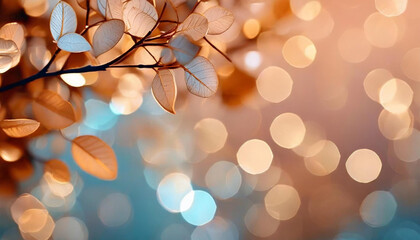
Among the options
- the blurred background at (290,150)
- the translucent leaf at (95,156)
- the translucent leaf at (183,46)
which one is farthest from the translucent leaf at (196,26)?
the blurred background at (290,150)

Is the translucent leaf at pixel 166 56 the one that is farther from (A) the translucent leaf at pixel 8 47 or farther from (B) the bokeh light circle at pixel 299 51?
(B) the bokeh light circle at pixel 299 51

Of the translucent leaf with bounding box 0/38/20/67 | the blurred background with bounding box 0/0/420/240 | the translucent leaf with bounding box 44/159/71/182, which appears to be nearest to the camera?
the translucent leaf with bounding box 0/38/20/67

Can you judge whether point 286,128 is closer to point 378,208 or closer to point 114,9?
point 378,208

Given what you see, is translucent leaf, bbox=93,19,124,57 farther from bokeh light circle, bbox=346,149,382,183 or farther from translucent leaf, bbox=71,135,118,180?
bokeh light circle, bbox=346,149,382,183

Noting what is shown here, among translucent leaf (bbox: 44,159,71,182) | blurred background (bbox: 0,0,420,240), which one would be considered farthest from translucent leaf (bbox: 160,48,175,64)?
blurred background (bbox: 0,0,420,240)

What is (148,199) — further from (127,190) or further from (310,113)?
(310,113)

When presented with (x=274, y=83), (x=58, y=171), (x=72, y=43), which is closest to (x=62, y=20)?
(x=72, y=43)
